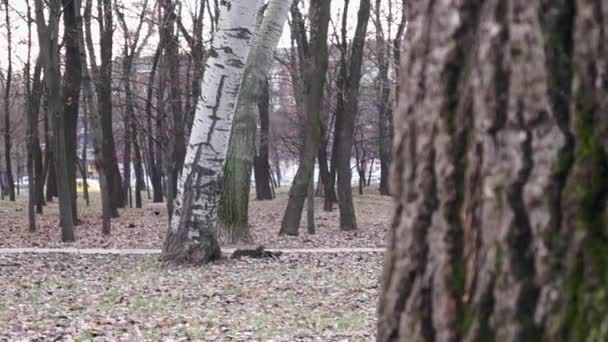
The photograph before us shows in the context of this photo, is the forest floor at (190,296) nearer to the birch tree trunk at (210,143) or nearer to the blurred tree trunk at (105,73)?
the birch tree trunk at (210,143)

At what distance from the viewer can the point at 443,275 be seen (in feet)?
6.05

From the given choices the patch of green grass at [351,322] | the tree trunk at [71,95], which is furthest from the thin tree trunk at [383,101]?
the patch of green grass at [351,322]

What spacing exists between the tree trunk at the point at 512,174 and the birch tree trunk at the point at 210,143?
8.57 m

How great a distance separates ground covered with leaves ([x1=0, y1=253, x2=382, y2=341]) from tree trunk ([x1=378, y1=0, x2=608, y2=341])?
15.2ft

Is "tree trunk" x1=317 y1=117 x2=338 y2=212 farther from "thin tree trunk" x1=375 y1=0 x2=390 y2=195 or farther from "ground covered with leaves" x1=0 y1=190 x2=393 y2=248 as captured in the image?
"thin tree trunk" x1=375 y1=0 x2=390 y2=195

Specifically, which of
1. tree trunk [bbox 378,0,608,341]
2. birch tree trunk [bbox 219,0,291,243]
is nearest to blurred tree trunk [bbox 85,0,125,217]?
birch tree trunk [bbox 219,0,291,243]

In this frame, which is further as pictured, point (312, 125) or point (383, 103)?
point (383, 103)

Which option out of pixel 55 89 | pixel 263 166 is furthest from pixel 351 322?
pixel 263 166

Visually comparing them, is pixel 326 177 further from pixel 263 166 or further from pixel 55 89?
pixel 55 89

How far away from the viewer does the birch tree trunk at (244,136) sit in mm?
12961

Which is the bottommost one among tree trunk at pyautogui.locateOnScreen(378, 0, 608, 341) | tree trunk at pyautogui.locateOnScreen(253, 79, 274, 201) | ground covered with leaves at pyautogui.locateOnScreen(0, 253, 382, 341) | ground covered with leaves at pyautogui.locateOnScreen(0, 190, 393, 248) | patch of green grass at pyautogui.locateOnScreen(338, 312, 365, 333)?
patch of green grass at pyautogui.locateOnScreen(338, 312, 365, 333)

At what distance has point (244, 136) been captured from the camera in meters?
13.1

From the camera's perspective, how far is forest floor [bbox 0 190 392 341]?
677cm

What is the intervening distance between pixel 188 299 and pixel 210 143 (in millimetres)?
2529
